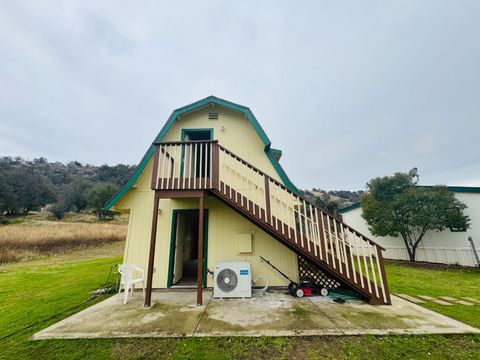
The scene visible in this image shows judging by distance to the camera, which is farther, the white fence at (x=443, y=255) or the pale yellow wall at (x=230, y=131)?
the white fence at (x=443, y=255)

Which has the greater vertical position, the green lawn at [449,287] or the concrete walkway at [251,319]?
the concrete walkway at [251,319]

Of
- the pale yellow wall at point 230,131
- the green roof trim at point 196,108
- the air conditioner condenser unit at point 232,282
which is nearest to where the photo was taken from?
the air conditioner condenser unit at point 232,282

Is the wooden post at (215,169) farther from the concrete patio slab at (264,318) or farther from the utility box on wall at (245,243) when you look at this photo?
the concrete patio slab at (264,318)

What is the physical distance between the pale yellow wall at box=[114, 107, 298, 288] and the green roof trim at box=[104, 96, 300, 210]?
0.18 m

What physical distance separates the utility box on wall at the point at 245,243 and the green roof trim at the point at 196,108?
205cm

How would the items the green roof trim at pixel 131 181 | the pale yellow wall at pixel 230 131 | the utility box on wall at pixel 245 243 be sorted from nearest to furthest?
1. the utility box on wall at pixel 245 243
2. the green roof trim at pixel 131 181
3. the pale yellow wall at pixel 230 131

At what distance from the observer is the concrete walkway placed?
2852 mm

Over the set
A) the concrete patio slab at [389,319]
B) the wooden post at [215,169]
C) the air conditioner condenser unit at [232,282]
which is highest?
the wooden post at [215,169]

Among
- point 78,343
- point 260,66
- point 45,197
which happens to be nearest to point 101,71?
point 260,66

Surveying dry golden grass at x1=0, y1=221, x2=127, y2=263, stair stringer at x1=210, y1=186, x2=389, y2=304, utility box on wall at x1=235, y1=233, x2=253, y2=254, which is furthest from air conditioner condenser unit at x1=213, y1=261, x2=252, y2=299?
dry golden grass at x1=0, y1=221, x2=127, y2=263

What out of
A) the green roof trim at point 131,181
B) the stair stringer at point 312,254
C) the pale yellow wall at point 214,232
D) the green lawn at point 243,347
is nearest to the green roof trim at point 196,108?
the green roof trim at point 131,181

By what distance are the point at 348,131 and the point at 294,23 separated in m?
8.97

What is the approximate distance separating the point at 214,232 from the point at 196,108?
14.2 feet

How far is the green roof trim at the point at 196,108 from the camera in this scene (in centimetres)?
555
